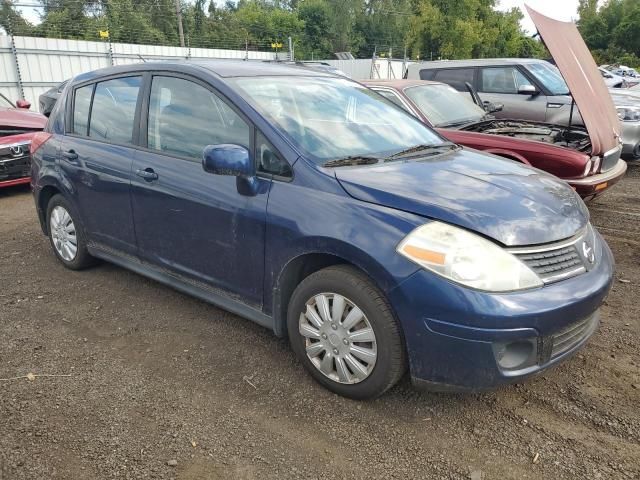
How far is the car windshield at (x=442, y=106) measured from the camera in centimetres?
639

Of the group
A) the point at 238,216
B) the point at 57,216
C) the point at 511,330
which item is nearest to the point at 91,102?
the point at 57,216

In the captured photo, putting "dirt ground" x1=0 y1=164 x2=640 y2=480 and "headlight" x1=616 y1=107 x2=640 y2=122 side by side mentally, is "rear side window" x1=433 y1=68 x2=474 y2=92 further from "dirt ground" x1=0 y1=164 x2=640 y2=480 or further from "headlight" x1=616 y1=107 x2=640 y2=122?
"dirt ground" x1=0 y1=164 x2=640 y2=480

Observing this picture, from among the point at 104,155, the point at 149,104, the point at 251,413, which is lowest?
the point at 251,413

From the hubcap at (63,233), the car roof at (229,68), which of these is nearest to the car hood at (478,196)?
the car roof at (229,68)

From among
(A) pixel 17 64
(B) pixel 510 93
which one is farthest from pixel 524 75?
(A) pixel 17 64

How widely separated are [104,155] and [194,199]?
1111 millimetres

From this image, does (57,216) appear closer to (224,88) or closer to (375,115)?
(224,88)

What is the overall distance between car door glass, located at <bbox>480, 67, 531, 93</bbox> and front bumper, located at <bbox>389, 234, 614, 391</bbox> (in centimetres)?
741

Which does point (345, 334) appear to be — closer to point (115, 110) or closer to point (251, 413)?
point (251, 413)

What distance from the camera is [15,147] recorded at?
729cm

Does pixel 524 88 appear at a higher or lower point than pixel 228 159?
lower

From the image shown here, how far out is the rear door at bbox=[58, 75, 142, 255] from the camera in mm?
3760

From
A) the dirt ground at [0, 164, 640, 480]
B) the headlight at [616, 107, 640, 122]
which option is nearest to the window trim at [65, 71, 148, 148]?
the dirt ground at [0, 164, 640, 480]

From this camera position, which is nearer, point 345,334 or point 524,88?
point 345,334
